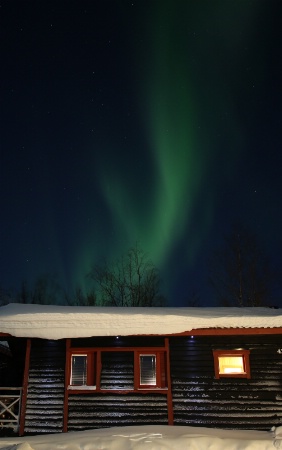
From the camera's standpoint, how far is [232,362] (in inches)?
488

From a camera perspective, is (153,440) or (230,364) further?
(230,364)

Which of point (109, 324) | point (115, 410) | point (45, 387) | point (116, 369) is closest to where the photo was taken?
point (109, 324)

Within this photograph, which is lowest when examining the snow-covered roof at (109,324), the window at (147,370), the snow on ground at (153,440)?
the snow on ground at (153,440)

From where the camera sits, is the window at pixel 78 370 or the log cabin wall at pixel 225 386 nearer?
the log cabin wall at pixel 225 386

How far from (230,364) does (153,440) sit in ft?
12.0

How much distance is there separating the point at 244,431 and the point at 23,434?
640 centimetres

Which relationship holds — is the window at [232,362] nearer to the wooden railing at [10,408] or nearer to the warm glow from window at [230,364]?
the warm glow from window at [230,364]

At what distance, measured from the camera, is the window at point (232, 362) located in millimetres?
12148

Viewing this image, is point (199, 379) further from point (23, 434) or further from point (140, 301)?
point (140, 301)

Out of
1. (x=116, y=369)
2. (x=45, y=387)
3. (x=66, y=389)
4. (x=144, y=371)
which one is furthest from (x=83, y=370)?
(x=144, y=371)

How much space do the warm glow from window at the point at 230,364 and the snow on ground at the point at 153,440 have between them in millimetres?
1787

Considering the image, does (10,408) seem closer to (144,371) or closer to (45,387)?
(45,387)

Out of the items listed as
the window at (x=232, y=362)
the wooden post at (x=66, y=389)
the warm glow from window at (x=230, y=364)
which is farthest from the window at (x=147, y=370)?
the wooden post at (x=66, y=389)

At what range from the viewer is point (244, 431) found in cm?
1123
